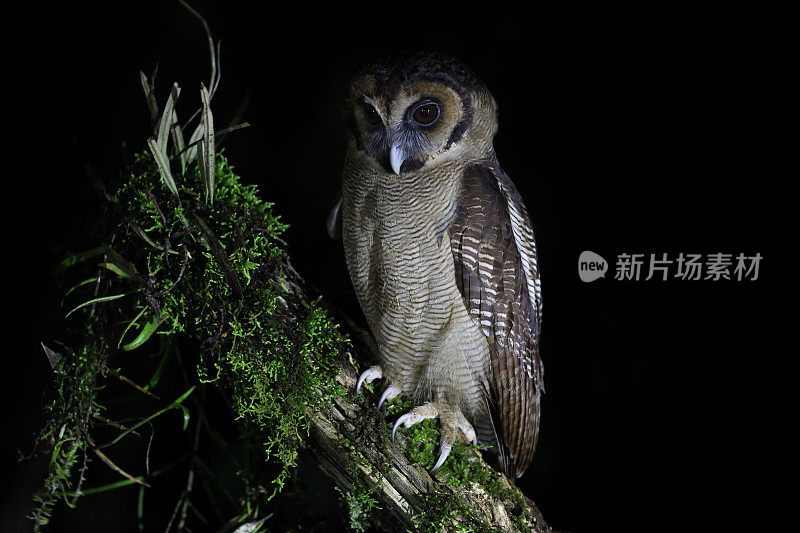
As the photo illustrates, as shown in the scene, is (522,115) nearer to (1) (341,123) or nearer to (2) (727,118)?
(2) (727,118)

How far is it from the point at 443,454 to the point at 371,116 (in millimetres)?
751

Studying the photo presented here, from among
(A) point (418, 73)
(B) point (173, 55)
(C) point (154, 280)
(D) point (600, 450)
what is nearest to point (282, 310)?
(C) point (154, 280)

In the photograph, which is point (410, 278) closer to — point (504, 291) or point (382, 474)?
point (504, 291)

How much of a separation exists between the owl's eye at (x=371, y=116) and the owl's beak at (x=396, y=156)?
7cm

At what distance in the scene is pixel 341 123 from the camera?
1.29 meters

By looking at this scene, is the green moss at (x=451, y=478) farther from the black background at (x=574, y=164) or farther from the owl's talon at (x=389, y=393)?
the black background at (x=574, y=164)

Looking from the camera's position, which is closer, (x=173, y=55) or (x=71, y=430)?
(x=71, y=430)

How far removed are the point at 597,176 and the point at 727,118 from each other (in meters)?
0.39

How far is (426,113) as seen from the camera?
1.15m

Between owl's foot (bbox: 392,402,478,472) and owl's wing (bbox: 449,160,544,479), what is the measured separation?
0.08 m

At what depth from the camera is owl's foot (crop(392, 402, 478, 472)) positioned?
4.04 feet

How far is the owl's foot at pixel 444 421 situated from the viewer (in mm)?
1231

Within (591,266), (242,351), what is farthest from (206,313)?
(591,266)

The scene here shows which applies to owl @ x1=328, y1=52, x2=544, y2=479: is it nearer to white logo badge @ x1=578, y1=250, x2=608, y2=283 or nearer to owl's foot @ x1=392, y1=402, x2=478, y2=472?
owl's foot @ x1=392, y1=402, x2=478, y2=472
